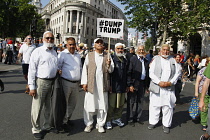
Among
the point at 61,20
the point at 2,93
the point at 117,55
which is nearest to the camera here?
the point at 117,55

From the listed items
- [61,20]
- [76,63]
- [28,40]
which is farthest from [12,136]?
[61,20]

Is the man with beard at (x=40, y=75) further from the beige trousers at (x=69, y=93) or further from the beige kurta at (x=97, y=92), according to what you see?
the beige kurta at (x=97, y=92)

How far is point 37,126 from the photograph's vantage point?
4.20 m

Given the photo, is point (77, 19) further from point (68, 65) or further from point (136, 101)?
point (68, 65)

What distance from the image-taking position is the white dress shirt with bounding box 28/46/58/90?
4.05 m

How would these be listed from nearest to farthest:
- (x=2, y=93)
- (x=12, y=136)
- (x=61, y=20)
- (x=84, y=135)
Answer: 1. (x=12, y=136)
2. (x=84, y=135)
3. (x=2, y=93)
4. (x=61, y=20)

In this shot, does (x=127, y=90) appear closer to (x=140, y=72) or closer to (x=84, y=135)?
(x=140, y=72)

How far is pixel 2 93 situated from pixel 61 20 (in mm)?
71285

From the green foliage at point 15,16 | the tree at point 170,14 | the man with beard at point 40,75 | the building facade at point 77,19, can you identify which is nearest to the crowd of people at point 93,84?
the man with beard at point 40,75

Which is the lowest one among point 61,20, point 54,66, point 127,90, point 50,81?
point 127,90

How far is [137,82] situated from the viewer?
532cm

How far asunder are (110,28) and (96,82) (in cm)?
153

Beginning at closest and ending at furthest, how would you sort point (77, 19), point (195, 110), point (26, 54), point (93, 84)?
1. point (93, 84)
2. point (195, 110)
3. point (26, 54)
4. point (77, 19)

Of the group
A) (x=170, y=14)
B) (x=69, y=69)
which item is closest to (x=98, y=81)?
(x=69, y=69)
